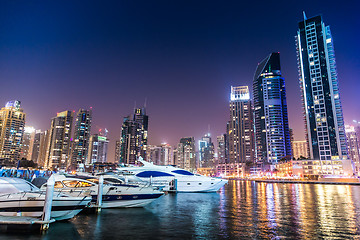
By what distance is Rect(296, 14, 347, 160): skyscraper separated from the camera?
452 ft

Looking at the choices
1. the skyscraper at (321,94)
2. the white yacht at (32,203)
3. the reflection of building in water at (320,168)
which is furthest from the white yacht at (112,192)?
the skyscraper at (321,94)

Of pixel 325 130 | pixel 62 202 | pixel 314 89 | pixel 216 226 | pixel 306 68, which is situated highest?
pixel 306 68

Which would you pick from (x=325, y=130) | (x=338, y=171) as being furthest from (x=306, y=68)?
(x=338, y=171)

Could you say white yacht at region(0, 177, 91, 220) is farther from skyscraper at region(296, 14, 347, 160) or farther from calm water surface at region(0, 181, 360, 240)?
skyscraper at region(296, 14, 347, 160)

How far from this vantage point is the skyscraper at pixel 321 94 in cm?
13762

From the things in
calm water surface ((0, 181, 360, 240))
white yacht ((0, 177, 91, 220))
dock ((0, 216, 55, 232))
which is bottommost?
calm water surface ((0, 181, 360, 240))

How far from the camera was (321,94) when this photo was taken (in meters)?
141

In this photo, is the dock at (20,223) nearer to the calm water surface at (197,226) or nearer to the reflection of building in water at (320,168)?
the calm water surface at (197,226)

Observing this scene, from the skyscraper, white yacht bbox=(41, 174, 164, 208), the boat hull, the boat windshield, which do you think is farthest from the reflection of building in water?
the boat windshield

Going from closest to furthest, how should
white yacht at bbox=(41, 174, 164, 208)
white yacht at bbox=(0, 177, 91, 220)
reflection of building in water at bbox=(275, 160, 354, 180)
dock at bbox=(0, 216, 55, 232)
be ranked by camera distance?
dock at bbox=(0, 216, 55, 232) → white yacht at bbox=(0, 177, 91, 220) → white yacht at bbox=(41, 174, 164, 208) → reflection of building in water at bbox=(275, 160, 354, 180)

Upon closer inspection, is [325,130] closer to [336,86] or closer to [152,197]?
[336,86]

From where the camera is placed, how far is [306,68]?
148500 millimetres

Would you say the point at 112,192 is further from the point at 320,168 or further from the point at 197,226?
the point at 320,168

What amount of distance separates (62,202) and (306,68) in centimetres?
16286
